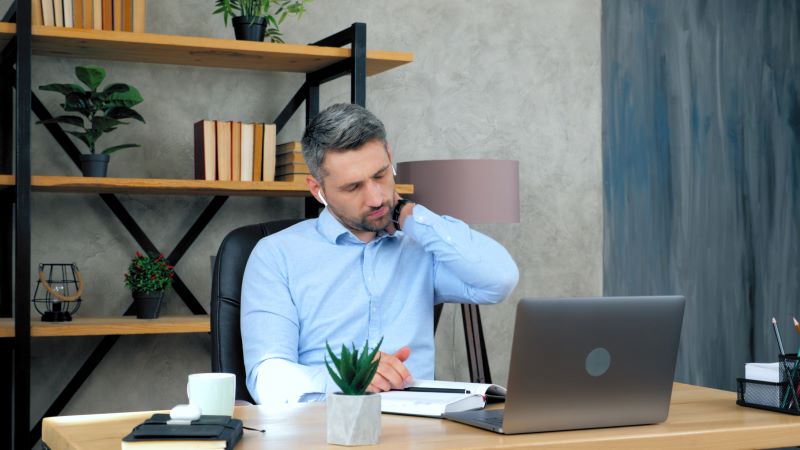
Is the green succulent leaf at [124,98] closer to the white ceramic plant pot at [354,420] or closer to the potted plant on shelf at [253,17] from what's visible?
the potted plant on shelf at [253,17]

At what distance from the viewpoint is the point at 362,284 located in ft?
7.04

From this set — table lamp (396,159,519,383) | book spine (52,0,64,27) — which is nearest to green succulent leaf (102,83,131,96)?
book spine (52,0,64,27)

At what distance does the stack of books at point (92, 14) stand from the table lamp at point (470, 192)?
1043 mm

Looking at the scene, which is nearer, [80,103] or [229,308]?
[229,308]

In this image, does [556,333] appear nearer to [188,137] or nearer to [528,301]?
[528,301]

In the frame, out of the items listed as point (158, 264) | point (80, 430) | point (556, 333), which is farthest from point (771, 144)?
point (80, 430)

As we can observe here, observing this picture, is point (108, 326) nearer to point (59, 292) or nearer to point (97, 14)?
point (59, 292)

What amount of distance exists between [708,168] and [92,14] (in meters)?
2.65

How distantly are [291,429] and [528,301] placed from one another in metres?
0.39

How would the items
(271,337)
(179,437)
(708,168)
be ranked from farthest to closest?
(708,168) → (271,337) → (179,437)

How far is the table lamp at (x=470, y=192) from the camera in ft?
11.0

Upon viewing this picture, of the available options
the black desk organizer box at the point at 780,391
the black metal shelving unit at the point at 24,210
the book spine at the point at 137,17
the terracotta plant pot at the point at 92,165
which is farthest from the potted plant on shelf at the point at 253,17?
the black desk organizer box at the point at 780,391

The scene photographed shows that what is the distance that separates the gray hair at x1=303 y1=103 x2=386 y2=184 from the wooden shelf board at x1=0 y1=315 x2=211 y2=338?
3.69 ft

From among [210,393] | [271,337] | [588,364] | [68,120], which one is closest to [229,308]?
[271,337]
